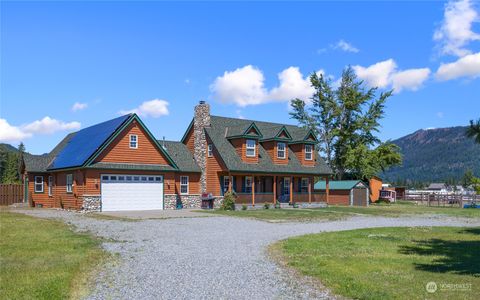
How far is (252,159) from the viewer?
39344mm

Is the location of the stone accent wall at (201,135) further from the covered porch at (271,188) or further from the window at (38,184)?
the window at (38,184)

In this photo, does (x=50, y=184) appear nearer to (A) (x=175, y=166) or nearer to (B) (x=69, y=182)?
(B) (x=69, y=182)

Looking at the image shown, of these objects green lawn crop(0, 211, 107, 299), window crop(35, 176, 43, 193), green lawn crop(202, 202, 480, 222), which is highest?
window crop(35, 176, 43, 193)

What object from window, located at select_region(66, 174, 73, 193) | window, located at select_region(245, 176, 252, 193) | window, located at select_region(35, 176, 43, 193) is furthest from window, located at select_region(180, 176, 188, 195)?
window, located at select_region(35, 176, 43, 193)

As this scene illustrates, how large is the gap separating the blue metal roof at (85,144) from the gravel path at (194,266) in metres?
12.5

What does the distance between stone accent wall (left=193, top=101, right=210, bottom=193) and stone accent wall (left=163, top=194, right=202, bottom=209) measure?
3.18 ft

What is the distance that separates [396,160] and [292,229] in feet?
130

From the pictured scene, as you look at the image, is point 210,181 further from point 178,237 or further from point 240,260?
point 240,260

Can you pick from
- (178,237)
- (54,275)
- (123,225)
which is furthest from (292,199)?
(54,275)

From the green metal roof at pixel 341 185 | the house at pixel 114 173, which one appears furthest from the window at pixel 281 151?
the green metal roof at pixel 341 185

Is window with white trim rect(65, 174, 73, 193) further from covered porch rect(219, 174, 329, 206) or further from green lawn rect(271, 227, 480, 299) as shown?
green lawn rect(271, 227, 480, 299)

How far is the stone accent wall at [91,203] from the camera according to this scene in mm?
31250

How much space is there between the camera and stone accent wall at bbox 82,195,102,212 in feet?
103

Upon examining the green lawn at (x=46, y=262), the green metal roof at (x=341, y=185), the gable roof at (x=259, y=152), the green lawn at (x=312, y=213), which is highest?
the gable roof at (x=259, y=152)
